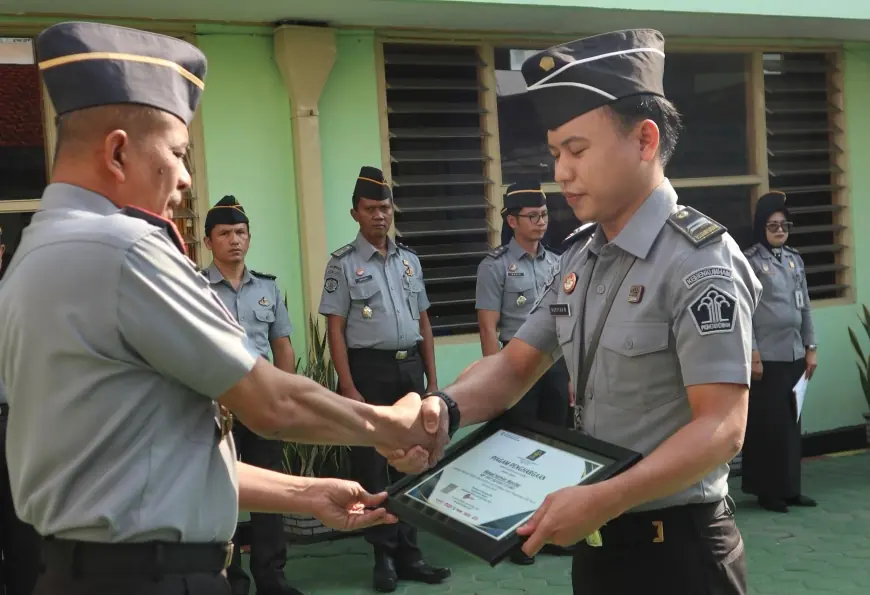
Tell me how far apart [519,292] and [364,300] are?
968 mm

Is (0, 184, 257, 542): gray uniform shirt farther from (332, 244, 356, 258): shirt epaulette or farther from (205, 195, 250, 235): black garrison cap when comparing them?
(332, 244, 356, 258): shirt epaulette

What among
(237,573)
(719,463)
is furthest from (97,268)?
(237,573)

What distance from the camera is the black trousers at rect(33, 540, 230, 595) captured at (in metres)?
1.63

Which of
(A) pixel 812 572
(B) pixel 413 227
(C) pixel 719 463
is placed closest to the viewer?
(C) pixel 719 463

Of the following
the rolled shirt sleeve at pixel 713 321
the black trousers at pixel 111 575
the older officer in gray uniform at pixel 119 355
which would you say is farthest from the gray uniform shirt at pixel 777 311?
the black trousers at pixel 111 575

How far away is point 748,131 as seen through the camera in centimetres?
733

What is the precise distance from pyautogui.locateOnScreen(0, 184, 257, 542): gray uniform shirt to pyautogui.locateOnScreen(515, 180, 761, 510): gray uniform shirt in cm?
86

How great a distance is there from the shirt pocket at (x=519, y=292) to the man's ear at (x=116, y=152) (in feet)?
13.4

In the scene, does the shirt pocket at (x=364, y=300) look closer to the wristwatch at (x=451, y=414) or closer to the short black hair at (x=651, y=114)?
the wristwatch at (x=451, y=414)

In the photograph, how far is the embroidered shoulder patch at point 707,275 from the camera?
1939 mm

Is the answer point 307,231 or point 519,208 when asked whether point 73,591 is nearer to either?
point 307,231

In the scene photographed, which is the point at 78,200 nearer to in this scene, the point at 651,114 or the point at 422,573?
the point at 651,114

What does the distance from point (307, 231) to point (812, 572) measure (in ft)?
10.6

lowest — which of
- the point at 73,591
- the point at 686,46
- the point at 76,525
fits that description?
the point at 73,591
